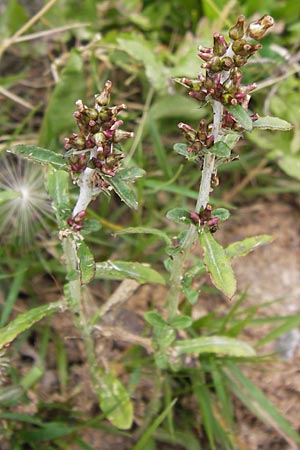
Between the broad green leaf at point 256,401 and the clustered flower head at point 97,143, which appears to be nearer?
the clustered flower head at point 97,143

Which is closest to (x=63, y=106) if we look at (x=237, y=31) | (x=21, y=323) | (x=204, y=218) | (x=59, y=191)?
(x=59, y=191)

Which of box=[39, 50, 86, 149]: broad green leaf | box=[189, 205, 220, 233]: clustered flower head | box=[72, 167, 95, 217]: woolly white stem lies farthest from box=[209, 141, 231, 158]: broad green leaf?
box=[39, 50, 86, 149]: broad green leaf

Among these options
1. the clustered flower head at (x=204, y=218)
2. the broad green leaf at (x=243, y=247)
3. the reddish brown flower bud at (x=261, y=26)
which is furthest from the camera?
the broad green leaf at (x=243, y=247)

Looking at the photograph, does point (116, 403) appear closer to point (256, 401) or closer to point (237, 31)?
point (256, 401)

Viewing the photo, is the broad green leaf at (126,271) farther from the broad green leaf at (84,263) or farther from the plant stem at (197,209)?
the broad green leaf at (84,263)

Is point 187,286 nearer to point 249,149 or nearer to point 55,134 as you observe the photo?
point 55,134

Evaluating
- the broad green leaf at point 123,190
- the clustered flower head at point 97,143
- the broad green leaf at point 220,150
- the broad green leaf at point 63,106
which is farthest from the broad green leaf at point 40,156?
the broad green leaf at point 63,106
